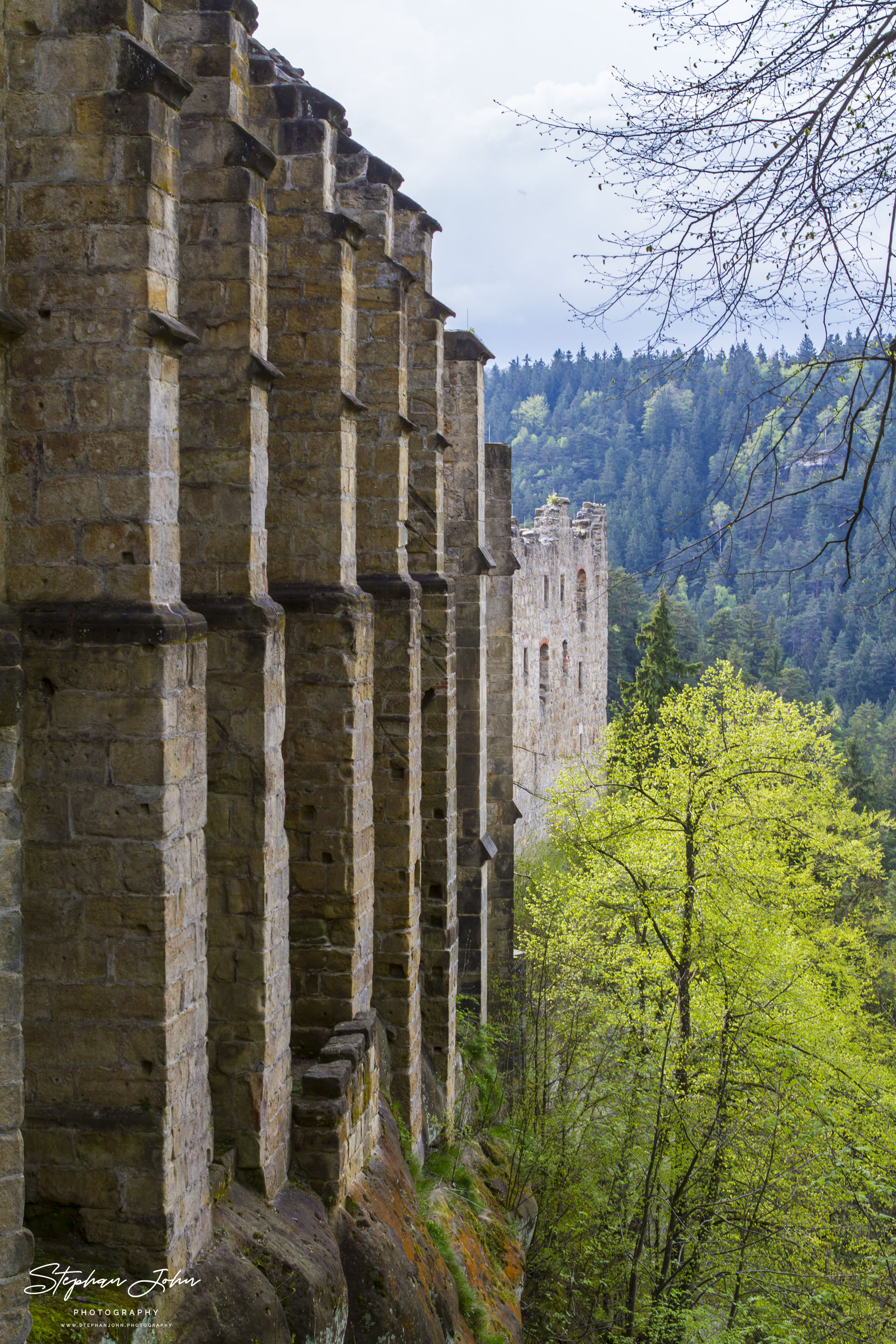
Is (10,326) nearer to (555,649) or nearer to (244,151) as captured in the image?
(244,151)

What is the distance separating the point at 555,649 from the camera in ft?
79.6

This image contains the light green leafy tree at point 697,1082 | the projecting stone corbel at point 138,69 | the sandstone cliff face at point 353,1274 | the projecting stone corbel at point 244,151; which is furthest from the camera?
the light green leafy tree at point 697,1082

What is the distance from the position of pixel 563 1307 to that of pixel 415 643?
6400 mm

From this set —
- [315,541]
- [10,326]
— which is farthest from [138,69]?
[315,541]

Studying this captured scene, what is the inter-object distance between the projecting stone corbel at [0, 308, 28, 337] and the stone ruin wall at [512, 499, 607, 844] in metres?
15.0

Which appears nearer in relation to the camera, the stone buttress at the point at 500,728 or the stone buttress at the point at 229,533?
the stone buttress at the point at 229,533

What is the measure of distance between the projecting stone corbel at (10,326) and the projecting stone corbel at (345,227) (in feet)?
9.65

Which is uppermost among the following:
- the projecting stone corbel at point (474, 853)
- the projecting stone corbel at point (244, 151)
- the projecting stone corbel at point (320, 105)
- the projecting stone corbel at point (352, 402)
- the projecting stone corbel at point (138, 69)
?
the projecting stone corbel at point (320, 105)

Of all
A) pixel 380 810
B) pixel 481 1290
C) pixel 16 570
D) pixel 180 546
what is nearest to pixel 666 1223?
pixel 481 1290

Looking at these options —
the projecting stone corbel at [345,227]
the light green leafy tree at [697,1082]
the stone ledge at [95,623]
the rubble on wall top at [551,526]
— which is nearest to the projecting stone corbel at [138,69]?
the stone ledge at [95,623]

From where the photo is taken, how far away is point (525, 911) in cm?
1953

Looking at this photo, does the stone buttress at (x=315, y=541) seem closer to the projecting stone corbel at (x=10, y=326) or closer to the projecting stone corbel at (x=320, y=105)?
the projecting stone corbel at (x=320, y=105)

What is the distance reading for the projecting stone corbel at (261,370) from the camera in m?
5.62

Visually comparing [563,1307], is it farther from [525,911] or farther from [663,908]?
[525,911]
